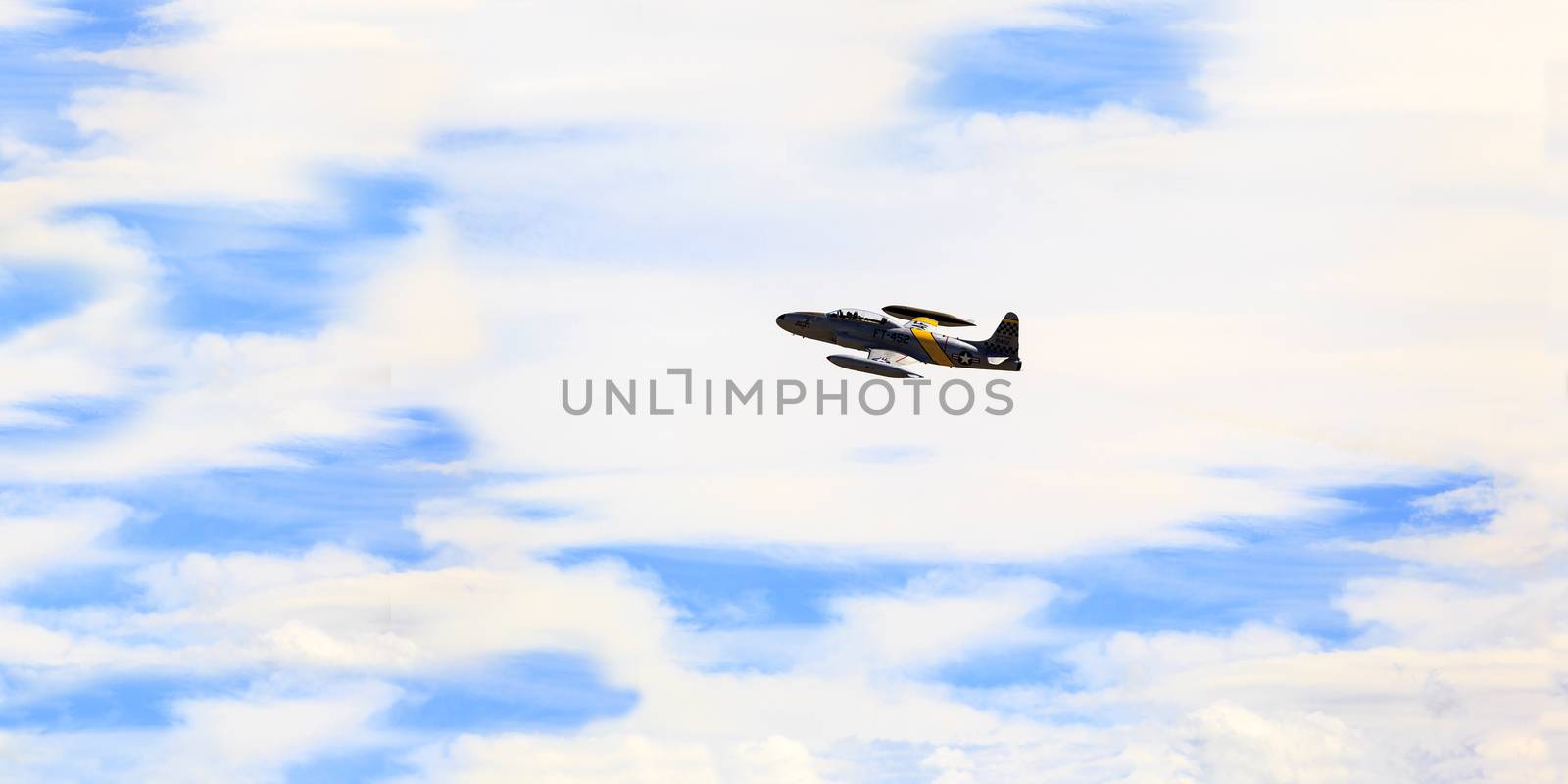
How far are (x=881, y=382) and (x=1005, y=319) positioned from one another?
1838cm

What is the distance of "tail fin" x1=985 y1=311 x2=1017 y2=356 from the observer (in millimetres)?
180625

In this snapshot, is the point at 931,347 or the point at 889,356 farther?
the point at 931,347

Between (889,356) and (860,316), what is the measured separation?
590cm

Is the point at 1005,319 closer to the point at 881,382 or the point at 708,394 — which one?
the point at 881,382

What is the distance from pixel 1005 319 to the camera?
593 feet

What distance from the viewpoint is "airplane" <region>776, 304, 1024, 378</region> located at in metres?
181

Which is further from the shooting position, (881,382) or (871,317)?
(871,317)

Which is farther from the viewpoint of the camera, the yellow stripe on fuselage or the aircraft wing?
the yellow stripe on fuselage

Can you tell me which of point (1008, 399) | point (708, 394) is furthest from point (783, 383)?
point (1008, 399)

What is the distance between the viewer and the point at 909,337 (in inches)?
7210

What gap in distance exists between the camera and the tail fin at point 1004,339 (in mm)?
180625

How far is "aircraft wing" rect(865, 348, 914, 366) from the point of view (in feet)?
589

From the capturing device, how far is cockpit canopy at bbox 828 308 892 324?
604ft

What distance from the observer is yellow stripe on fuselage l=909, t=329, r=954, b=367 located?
599ft
